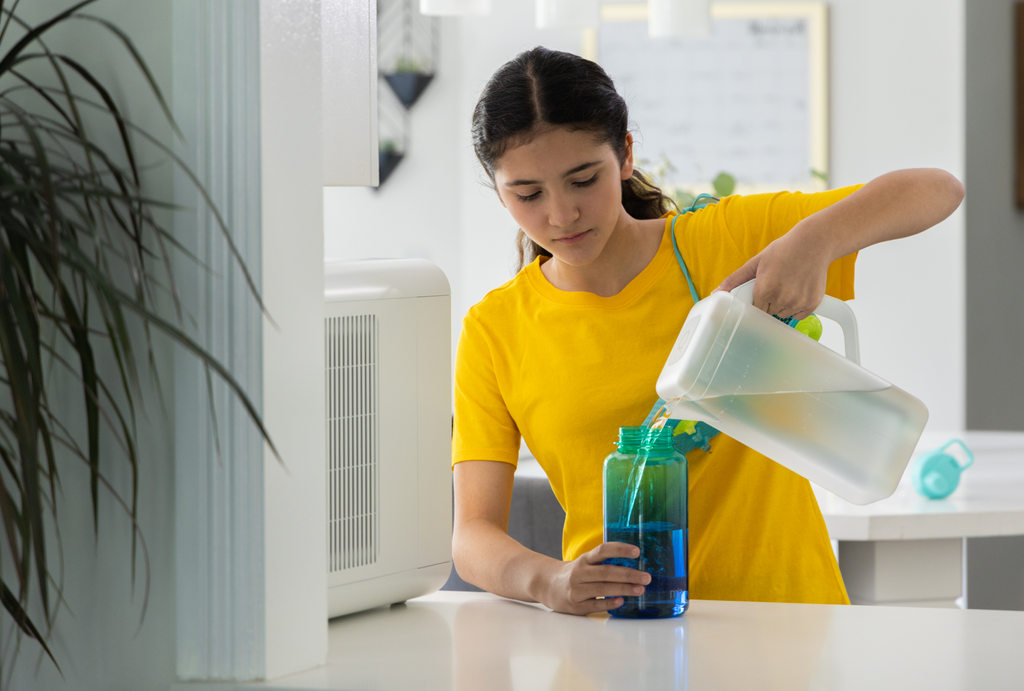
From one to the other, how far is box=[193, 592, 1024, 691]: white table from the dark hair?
0.53 m

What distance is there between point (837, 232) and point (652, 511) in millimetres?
327

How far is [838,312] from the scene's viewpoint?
94cm

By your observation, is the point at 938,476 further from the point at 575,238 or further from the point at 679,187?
the point at 679,187

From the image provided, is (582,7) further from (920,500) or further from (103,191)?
(103,191)

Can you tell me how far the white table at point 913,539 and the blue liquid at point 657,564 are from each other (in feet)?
2.94

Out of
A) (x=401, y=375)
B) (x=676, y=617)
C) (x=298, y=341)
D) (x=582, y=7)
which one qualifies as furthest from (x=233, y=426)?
(x=582, y=7)

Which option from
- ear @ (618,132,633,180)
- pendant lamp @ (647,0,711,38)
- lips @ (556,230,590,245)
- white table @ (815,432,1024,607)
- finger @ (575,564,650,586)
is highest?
pendant lamp @ (647,0,711,38)

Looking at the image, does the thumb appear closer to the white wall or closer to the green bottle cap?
the green bottle cap

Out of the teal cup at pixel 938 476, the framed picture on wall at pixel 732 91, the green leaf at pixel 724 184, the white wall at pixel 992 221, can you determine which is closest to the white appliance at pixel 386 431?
the teal cup at pixel 938 476

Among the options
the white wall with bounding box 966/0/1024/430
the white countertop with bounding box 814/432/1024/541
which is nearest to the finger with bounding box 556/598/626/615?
the white countertop with bounding box 814/432/1024/541

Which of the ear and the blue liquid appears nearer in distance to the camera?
the blue liquid

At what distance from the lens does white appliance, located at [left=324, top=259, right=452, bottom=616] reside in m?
1.00

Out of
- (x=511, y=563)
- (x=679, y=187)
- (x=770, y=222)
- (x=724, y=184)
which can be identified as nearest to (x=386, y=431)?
(x=511, y=563)

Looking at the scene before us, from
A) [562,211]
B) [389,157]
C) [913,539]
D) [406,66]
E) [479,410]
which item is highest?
[406,66]
